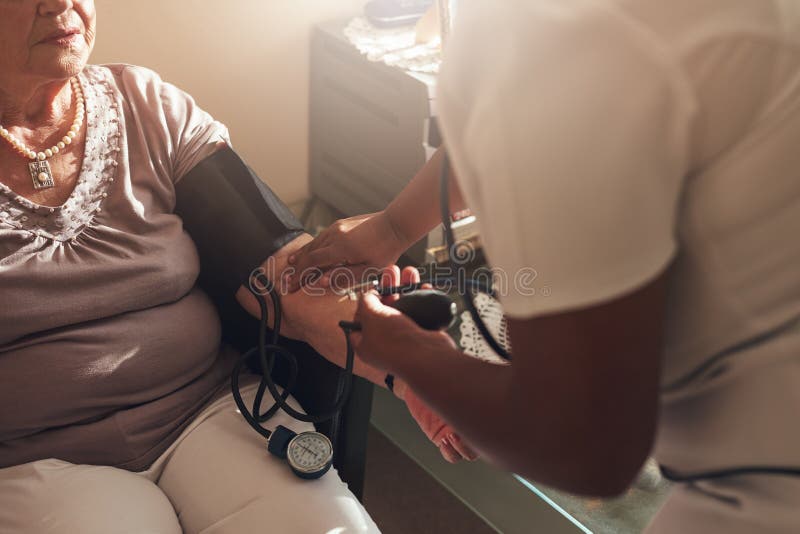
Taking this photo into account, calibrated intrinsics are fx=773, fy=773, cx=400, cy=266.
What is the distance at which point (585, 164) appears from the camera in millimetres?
529

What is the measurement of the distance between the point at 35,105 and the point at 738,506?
1.13m

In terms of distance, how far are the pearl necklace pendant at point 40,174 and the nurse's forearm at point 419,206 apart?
1.75ft

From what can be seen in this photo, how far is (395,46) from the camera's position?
74.2 inches

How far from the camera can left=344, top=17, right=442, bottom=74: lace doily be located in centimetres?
179

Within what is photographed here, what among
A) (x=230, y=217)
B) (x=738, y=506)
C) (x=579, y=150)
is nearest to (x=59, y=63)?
(x=230, y=217)

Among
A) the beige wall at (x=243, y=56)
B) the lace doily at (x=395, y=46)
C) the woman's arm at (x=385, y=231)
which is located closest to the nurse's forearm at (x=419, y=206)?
the woman's arm at (x=385, y=231)

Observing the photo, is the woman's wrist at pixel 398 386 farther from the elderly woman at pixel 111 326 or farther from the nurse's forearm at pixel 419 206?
the nurse's forearm at pixel 419 206

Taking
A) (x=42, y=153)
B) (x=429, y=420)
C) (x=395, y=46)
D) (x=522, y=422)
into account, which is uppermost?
(x=522, y=422)

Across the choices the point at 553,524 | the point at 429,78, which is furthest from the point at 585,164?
the point at 429,78

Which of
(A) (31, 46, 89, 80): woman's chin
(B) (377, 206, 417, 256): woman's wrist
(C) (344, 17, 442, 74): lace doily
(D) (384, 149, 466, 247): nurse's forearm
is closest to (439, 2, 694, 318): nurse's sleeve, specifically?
(D) (384, 149, 466, 247): nurse's forearm

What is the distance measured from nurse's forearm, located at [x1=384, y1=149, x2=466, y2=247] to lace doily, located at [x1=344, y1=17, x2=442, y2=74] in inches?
27.4

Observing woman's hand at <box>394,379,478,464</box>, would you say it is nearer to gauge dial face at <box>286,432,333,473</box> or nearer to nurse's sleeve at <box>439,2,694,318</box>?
gauge dial face at <box>286,432,333,473</box>

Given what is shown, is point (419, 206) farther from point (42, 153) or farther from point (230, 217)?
point (42, 153)

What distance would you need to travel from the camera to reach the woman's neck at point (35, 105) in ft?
3.86
